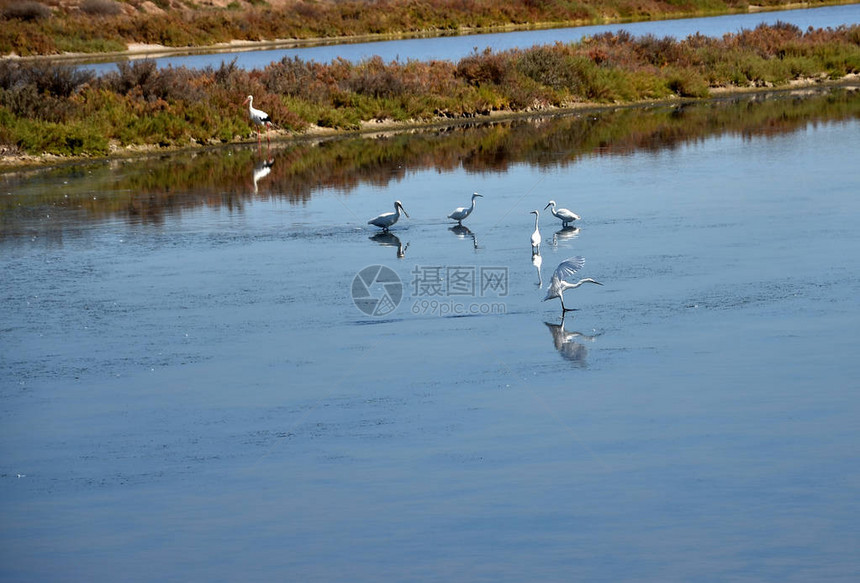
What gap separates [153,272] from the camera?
47.3ft

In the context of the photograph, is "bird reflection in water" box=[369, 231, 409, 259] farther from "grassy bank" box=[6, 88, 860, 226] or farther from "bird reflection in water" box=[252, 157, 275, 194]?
"bird reflection in water" box=[252, 157, 275, 194]

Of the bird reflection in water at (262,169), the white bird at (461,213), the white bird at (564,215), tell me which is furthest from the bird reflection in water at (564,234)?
the bird reflection in water at (262,169)

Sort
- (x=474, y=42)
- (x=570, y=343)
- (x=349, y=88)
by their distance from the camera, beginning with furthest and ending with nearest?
(x=474, y=42) < (x=349, y=88) < (x=570, y=343)

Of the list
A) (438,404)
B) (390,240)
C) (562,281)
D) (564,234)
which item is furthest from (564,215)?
(438,404)

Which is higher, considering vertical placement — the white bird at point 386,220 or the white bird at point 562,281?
the white bird at point 386,220

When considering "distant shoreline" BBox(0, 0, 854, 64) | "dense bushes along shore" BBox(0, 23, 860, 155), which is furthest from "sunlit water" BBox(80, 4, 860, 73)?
"dense bushes along shore" BBox(0, 23, 860, 155)

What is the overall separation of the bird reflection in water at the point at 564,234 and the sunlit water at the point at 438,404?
16 cm

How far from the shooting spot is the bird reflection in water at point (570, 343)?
34.3ft

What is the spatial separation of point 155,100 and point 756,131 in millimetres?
12529

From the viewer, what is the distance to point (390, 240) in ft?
51.4

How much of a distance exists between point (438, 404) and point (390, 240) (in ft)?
21.1

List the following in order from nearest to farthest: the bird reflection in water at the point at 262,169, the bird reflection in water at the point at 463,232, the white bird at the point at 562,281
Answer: the white bird at the point at 562,281
the bird reflection in water at the point at 463,232
the bird reflection in water at the point at 262,169

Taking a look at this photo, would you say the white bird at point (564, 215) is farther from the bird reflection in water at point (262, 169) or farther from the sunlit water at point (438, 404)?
the bird reflection in water at point (262, 169)

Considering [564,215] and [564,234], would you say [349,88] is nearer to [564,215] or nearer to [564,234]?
[564,215]
